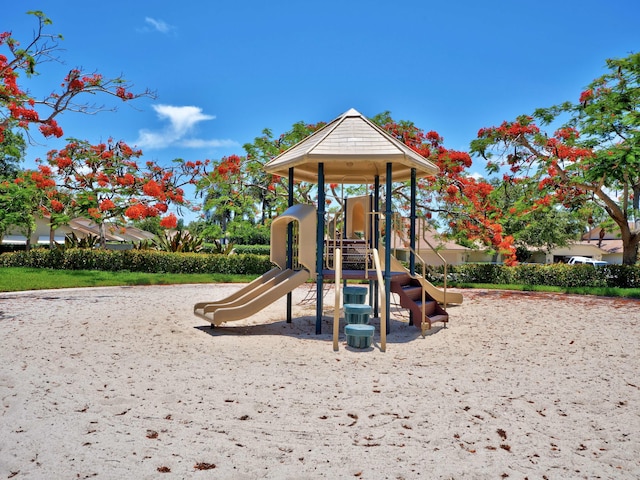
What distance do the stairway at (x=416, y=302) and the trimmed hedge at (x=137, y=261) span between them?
1135cm

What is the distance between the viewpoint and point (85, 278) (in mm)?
17469

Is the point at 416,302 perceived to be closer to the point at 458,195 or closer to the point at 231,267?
the point at 458,195

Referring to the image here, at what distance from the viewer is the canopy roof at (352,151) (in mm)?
8156

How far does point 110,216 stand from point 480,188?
15273 mm

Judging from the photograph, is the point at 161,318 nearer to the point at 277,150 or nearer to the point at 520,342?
the point at 520,342

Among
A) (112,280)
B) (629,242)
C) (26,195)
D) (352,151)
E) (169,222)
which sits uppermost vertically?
(26,195)

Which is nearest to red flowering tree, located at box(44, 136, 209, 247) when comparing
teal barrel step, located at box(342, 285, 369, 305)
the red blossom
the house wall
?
the red blossom

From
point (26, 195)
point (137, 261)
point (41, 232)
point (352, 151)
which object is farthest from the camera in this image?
point (41, 232)

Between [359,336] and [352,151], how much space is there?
322 cm

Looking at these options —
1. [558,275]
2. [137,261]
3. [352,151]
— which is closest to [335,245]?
[352,151]

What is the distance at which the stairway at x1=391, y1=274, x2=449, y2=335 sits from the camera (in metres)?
8.95

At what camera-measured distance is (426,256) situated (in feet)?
144

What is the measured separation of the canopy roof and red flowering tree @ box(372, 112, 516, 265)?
6.55 meters

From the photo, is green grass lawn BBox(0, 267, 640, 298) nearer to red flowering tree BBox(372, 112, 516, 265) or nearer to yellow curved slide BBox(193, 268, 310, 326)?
red flowering tree BBox(372, 112, 516, 265)
